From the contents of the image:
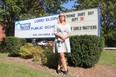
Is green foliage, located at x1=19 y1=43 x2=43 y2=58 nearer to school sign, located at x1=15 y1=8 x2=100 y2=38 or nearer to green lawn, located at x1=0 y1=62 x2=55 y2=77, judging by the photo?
school sign, located at x1=15 y1=8 x2=100 y2=38

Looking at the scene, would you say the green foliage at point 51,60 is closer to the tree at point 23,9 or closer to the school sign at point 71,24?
the school sign at point 71,24

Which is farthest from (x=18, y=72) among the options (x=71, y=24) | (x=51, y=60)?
(x=71, y=24)

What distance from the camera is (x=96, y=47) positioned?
11.2 meters

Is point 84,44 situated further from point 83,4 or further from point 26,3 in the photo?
point 83,4

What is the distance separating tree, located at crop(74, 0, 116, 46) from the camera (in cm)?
4948

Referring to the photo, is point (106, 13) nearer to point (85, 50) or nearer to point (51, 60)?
Result: point (85, 50)

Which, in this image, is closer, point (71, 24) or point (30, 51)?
point (30, 51)

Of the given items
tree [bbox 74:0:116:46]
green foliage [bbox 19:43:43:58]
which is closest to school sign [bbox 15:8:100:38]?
green foliage [bbox 19:43:43:58]

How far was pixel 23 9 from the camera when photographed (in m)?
31.8

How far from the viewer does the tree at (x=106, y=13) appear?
49.5 meters

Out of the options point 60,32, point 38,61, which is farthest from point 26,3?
point 60,32

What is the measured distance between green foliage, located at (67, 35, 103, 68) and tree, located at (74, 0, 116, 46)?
122 feet

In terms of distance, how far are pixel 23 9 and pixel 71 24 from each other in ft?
59.7

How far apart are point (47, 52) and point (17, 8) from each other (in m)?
19.0
